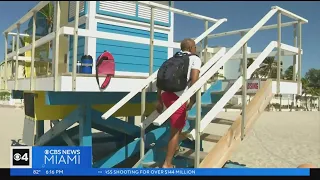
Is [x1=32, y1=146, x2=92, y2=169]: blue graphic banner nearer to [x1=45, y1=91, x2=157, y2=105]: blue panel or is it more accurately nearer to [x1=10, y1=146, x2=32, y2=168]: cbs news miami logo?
[x1=10, y1=146, x2=32, y2=168]: cbs news miami logo

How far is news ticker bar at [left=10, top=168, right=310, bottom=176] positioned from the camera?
2.98 meters

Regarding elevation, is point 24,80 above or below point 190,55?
below

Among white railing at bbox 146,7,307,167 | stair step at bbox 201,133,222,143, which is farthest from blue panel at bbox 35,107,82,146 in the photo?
stair step at bbox 201,133,222,143

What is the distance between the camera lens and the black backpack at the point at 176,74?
9.73 feet

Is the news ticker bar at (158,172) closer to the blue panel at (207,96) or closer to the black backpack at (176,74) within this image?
the blue panel at (207,96)

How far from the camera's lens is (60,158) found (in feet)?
10.7

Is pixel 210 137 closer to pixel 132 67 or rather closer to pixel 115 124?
pixel 115 124

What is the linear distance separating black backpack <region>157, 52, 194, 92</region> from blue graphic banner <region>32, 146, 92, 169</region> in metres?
1.31

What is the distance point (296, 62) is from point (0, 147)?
6.50 metres

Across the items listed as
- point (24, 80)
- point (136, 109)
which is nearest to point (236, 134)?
point (136, 109)

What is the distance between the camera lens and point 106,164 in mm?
3977

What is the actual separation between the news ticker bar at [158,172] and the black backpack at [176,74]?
0.86m

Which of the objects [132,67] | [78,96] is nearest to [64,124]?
[78,96]
